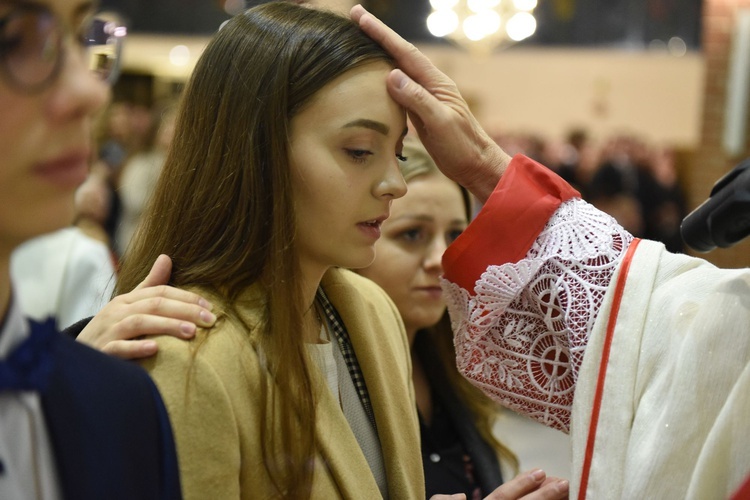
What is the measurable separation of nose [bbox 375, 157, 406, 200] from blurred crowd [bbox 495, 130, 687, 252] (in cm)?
735

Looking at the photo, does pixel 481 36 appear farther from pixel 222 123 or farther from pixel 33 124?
pixel 33 124

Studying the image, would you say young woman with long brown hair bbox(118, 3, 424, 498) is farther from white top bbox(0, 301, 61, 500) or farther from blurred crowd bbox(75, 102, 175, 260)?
blurred crowd bbox(75, 102, 175, 260)

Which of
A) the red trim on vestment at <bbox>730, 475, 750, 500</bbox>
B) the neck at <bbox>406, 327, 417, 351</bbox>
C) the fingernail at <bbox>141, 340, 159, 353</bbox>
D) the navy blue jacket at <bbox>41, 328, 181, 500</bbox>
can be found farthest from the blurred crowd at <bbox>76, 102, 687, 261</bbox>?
the red trim on vestment at <bbox>730, 475, 750, 500</bbox>

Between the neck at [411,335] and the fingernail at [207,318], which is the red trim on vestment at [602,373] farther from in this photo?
the neck at [411,335]

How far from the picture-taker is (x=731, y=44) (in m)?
5.54

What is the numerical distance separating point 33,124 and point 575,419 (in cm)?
87

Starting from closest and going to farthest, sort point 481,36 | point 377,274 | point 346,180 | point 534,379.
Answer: point 346,180 < point 534,379 < point 377,274 < point 481,36

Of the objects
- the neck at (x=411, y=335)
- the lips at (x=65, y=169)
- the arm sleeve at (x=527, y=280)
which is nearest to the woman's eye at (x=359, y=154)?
the arm sleeve at (x=527, y=280)

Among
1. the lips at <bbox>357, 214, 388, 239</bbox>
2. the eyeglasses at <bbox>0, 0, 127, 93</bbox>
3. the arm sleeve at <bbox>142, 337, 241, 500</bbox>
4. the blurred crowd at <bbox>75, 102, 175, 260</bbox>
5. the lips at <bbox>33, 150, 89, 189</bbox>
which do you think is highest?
the eyeglasses at <bbox>0, 0, 127, 93</bbox>

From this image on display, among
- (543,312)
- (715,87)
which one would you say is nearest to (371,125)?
(543,312)

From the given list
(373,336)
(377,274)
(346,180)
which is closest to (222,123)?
(346,180)

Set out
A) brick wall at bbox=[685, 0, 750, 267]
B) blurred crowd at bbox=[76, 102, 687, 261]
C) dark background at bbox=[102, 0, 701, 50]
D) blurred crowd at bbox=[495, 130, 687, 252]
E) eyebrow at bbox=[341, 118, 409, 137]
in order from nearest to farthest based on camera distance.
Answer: eyebrow at bbox=[341, 118, 409, 137] < brick wall at bbox=[685, 0, 750, 267] < blurred crowd at bbox=[76, 102, 687, 261] < blurred crowd at bbox=[495, 130, 687, 252] < dark background at bbox=[102, 0, 701, 50]

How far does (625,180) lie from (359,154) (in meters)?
8.87

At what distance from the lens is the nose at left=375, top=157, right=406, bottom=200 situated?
1.42 meters
